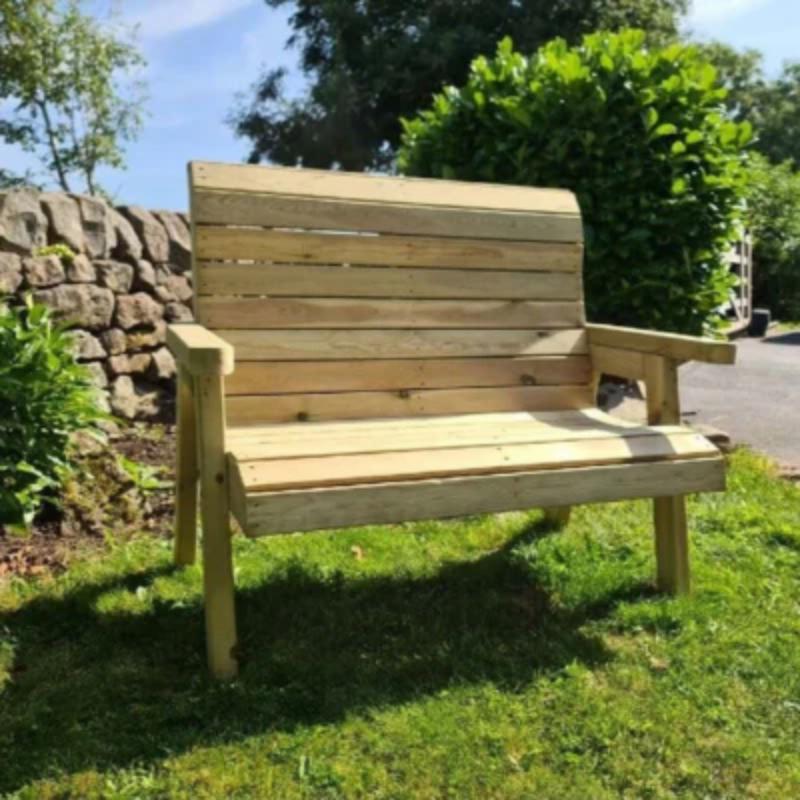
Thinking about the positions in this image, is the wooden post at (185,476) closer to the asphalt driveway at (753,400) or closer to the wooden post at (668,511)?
the wooden post at (668,511)

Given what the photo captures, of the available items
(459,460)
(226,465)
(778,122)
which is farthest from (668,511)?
(778,122)

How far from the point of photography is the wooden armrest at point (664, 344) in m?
2.25

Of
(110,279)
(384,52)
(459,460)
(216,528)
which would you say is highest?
(384,52)

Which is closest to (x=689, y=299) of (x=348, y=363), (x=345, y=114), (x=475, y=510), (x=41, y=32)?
(x=348, y=363)

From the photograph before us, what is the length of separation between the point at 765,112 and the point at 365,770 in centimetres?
3277

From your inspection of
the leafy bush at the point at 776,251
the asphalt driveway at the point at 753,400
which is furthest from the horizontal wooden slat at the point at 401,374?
the leafy bush at the point at 776,251

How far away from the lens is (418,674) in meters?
2.12

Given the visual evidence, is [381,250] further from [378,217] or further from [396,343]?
[396,343]

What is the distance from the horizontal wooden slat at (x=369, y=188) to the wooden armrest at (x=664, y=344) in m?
0.47

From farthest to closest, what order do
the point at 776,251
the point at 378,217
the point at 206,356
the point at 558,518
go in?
the point at 776,251 < the point at 558,518 < the point at 378,217 < the point at 206,356

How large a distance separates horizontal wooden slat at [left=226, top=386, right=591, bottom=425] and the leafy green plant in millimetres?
2103

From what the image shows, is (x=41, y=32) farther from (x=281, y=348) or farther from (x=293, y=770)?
(x=293, y=770)

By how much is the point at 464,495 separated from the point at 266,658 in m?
0.66

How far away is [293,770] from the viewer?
1.74 meters
